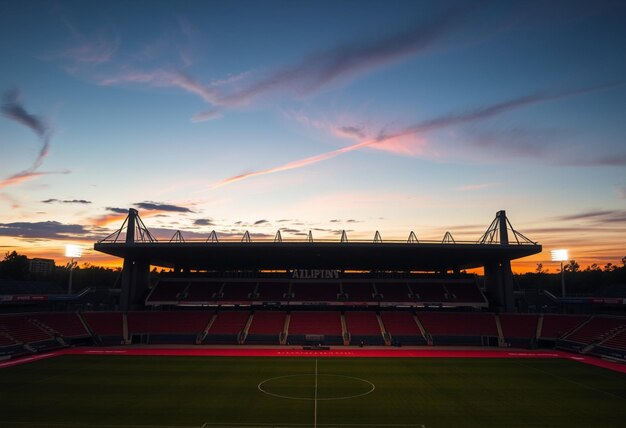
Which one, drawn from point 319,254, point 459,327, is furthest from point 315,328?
point 459,327

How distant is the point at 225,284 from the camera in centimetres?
7900

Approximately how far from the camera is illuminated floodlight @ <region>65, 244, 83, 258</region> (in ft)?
261

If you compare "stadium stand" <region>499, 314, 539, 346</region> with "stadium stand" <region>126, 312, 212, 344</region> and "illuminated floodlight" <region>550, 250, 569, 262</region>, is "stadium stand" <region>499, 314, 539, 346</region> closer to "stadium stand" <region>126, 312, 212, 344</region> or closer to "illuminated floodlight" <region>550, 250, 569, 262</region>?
"illuminated floodlight" <region>550, 250, 569, 262</region>

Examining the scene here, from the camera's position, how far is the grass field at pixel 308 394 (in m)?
27.1

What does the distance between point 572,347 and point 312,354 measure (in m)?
36.8

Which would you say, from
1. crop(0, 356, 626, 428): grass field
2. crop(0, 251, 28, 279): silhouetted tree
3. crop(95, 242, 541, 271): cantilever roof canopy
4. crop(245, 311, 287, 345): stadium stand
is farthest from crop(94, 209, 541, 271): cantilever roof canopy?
crop(0, 251, 28, 279): silhouetted tree

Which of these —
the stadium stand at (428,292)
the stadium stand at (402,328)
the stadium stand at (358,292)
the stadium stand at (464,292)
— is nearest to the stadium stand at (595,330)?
the stadium stand at (464,292)

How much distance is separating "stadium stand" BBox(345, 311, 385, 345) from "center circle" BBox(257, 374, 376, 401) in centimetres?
2392

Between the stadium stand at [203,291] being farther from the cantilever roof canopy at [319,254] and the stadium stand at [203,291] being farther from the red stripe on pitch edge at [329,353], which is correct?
the red stripe on pitch edge at [329,353]

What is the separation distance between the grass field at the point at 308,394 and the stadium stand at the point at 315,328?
47.7 feet

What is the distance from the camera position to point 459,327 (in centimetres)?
6719

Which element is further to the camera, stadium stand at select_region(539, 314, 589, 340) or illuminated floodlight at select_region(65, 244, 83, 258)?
illuminated floodlight at select_region(65, 244, 83, 258)

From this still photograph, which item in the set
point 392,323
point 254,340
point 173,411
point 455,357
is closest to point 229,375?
point 173,411

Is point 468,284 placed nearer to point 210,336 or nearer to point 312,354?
point 312,354
